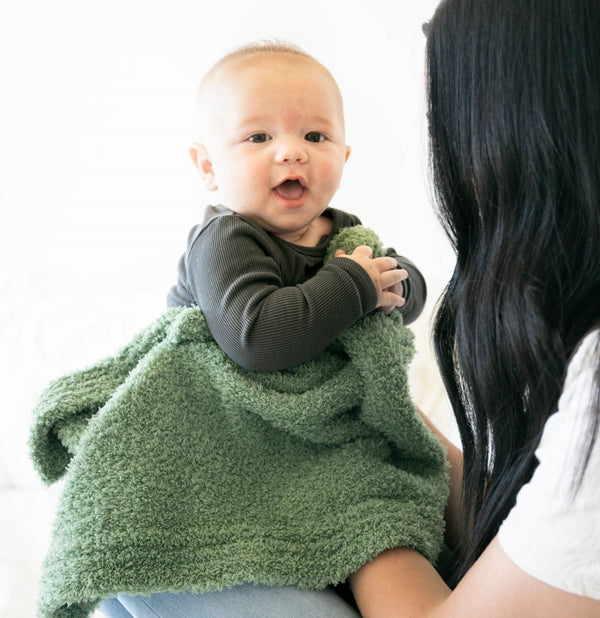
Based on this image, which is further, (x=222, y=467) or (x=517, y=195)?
(x=222, y=467)

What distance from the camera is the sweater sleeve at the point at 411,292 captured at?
3.45 feet

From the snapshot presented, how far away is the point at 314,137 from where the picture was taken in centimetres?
100

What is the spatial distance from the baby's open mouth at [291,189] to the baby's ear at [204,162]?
4.7 inches

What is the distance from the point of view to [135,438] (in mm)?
827

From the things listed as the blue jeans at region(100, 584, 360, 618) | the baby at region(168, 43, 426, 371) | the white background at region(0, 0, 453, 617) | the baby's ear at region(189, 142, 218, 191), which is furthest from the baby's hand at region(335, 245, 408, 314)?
the white background at region(0, 0, 453, 617)

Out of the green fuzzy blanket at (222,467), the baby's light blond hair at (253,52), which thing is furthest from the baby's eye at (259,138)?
the green fuzzy blanket at (222,467)

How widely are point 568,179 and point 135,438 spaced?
59cm

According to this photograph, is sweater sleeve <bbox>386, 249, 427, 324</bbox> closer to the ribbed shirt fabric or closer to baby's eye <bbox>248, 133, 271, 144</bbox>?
the ribbed shirt fabric

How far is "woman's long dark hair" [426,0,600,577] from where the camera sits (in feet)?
2.10

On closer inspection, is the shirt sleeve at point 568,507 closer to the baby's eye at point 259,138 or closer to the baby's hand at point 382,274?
the baby's hand at point 382,274

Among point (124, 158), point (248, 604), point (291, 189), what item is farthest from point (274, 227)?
point (124, 158)

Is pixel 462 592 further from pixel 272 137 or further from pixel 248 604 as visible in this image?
pixel 272 137

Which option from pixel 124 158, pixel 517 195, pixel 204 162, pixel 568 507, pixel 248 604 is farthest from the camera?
pixel 124 158

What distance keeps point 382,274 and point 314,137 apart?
0.25 metres
